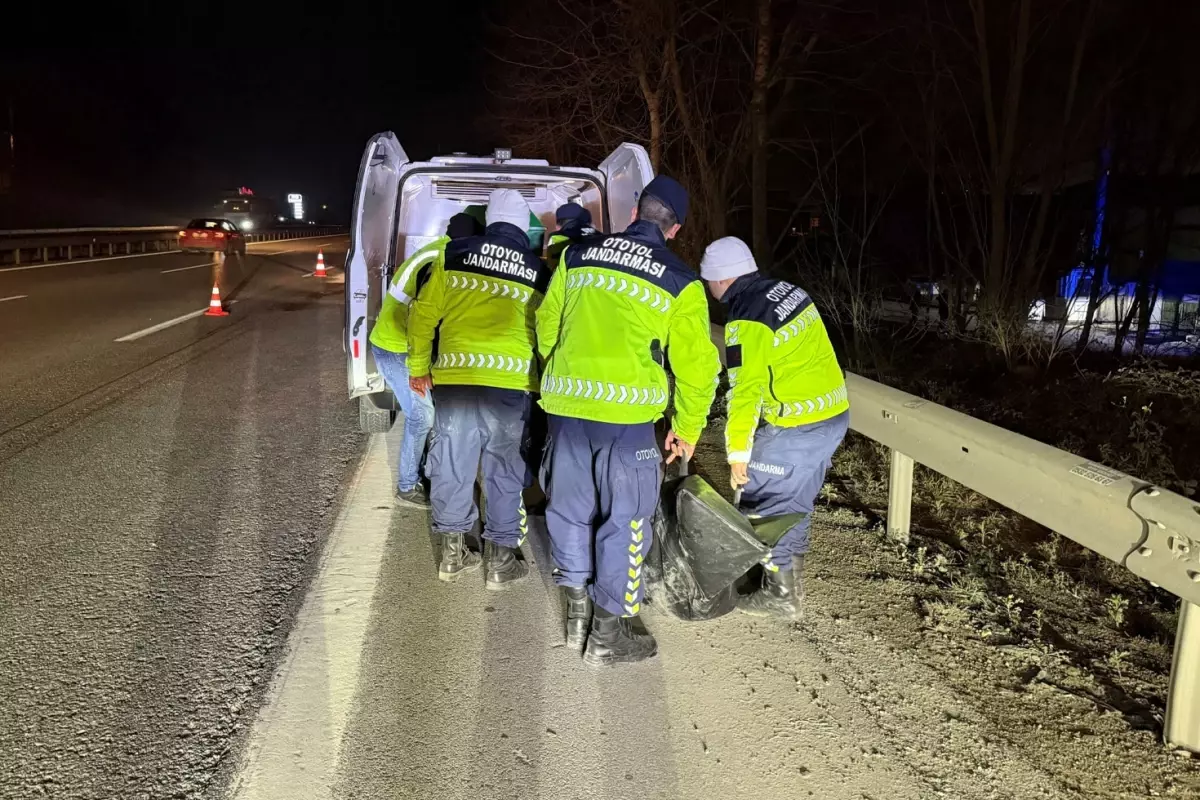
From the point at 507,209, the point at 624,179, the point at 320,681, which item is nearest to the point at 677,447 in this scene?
the point at 507,209

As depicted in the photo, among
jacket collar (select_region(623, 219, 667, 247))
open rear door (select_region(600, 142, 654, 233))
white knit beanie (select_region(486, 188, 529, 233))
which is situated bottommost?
jacket collar (select_region(623, 219, 667, 247))

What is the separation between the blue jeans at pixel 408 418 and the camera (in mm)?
4883

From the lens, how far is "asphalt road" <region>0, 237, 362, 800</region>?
9.07ft

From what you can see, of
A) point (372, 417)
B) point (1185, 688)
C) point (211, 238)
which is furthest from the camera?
point (211, 238)

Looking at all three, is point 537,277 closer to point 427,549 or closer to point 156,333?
point 427,549

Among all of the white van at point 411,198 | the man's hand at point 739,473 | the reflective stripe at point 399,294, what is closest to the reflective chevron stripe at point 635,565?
the man's hand at point 739,473

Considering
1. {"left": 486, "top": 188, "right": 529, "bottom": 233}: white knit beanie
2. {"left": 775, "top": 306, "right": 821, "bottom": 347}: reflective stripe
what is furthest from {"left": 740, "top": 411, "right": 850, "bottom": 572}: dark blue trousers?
{"left": 486, "top": 188, "right": 529, "bottom": 233}: white knit beanie

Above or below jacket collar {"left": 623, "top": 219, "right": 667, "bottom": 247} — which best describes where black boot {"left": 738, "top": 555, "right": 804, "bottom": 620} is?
below

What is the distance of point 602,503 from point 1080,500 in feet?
5.63

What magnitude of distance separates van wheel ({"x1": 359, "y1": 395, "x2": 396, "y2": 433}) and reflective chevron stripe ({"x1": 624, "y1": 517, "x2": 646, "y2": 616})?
323 cm

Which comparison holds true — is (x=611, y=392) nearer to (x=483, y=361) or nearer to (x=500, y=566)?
(x=483, y=361)

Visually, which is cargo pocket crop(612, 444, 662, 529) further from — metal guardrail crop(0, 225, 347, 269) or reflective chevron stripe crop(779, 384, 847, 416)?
metal guardrail crop(0, 225, 347, 269)

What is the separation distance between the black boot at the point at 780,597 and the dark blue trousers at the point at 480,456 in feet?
3.68

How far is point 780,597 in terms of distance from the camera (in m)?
3.73
